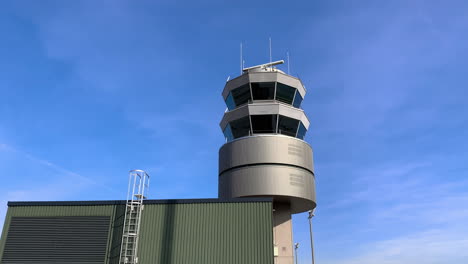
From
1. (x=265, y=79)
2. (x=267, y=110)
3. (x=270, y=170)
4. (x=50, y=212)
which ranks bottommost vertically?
(x=50, y=212)

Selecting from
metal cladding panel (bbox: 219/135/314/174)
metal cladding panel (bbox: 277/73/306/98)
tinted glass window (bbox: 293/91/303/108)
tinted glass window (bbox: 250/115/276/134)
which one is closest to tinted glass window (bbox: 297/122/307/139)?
metal cladding panel (bbox: 219/135/314/174)

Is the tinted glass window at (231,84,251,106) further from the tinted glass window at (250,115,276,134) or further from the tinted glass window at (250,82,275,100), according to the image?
the tinted glass window at (250,115,276,134)

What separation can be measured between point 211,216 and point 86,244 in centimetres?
795

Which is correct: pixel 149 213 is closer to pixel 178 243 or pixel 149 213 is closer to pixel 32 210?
pixel 178 243

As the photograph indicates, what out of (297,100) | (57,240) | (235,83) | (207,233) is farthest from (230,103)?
(57,240)

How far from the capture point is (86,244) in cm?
2252

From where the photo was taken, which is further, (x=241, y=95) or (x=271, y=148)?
(x=241, y=95)

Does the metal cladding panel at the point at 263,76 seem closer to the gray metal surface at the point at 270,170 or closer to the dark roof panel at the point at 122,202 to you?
the gray metal surface at the point at 270,170

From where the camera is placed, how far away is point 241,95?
3177 cm

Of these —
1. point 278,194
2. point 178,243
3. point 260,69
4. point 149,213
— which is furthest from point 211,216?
point 260,69

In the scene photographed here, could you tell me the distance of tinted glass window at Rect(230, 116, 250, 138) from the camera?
3005cm

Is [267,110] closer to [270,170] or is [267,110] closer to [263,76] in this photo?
[263,76]

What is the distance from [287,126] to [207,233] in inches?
472

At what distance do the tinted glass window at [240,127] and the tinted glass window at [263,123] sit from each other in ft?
1.86
